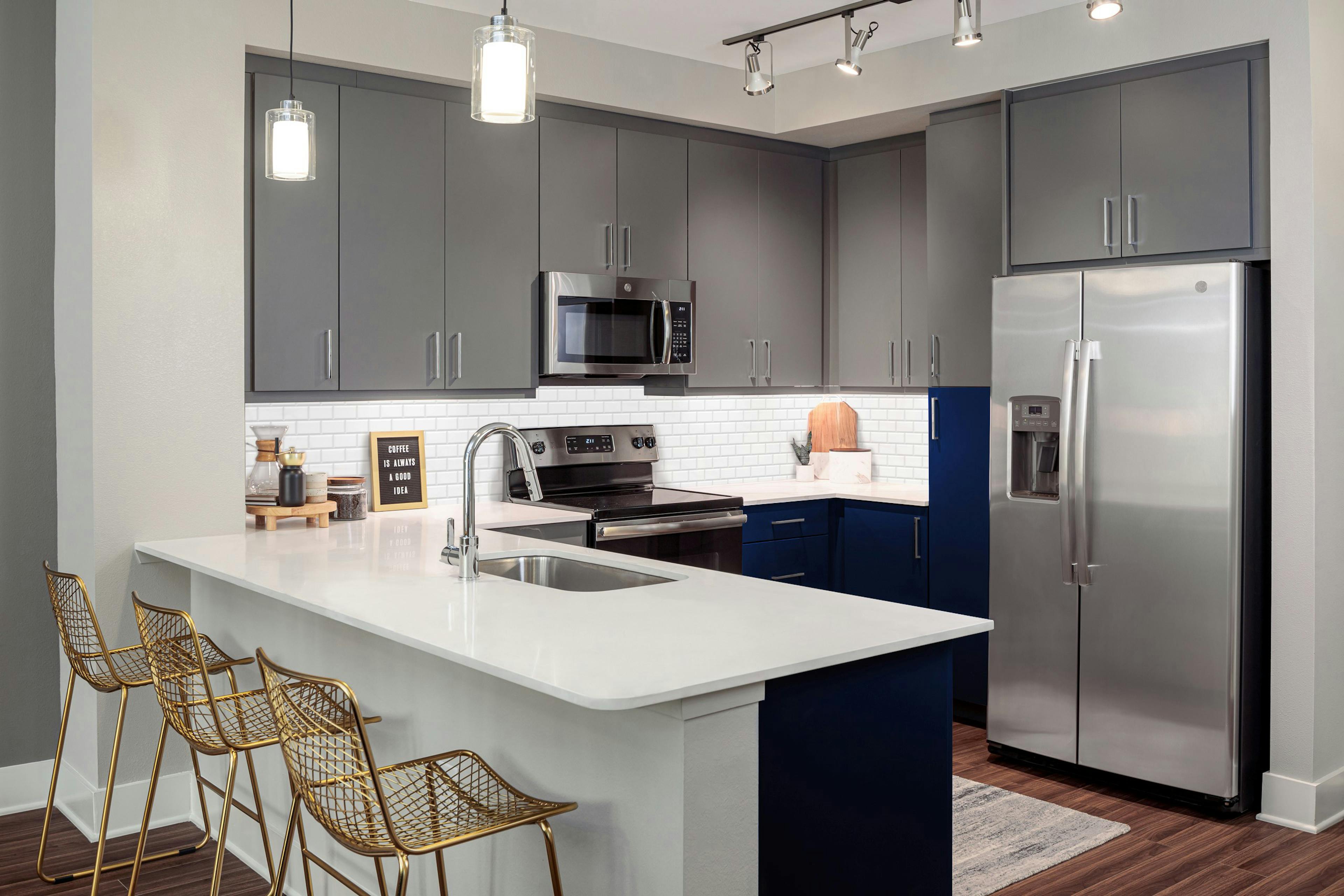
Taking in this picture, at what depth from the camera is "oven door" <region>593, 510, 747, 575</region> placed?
4.36m

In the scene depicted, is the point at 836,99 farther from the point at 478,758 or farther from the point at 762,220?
the point at 478,758

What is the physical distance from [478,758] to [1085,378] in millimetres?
2595

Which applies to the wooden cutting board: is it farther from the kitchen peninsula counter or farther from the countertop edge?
the countertop edge

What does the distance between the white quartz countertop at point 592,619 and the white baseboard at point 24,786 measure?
1.13 meters

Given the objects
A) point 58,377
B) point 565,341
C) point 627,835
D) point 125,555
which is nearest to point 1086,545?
point 565,341

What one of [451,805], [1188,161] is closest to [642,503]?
[1188,161]

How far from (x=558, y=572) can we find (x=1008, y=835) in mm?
1668

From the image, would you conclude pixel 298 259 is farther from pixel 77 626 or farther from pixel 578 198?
pixel 77 626

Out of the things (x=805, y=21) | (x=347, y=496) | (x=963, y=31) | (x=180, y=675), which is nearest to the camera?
(x=180, y=675)

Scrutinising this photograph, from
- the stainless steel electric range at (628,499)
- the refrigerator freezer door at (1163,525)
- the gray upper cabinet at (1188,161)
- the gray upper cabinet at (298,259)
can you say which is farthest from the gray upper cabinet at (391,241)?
the gray upper cabinet at (1188,161)

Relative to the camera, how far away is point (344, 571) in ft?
9.11

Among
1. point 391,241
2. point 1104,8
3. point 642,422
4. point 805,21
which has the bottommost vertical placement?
point 642,422

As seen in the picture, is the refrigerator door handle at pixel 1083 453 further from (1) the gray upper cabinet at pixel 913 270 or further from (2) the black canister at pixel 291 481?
(2) the black canister at pixel 291 481

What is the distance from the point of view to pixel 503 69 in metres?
2.13
